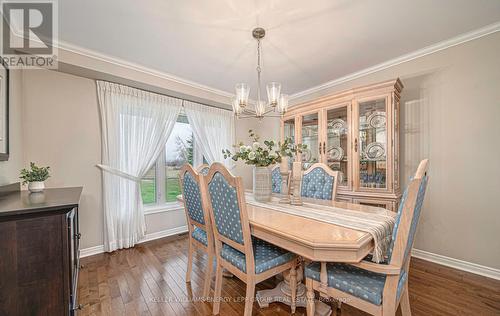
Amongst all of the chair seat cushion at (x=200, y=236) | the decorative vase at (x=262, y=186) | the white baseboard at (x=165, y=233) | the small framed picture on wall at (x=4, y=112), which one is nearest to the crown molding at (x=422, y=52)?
the decorative vase at (x=262, y=186)

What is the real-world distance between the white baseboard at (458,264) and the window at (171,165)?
133 inches

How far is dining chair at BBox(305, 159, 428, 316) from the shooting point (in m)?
1.01

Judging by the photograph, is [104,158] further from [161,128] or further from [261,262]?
[261,262]

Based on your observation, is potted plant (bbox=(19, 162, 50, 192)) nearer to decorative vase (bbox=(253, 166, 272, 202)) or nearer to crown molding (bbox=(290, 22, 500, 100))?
decorative vase (bbox=(253, 166, 272, 202))

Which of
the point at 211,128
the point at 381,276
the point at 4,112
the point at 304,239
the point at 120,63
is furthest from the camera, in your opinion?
the point at 211,128

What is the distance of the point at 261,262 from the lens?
4.50 ft

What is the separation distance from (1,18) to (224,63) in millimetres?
1919

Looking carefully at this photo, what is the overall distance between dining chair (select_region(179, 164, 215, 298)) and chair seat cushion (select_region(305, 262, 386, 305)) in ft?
2.70

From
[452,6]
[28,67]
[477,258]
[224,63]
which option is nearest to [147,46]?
[224,63]

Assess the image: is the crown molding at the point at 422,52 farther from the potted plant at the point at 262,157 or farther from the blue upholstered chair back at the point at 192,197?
the blue upholstered chair back at the point at 192,197

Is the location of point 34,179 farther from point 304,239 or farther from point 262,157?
point 304,239

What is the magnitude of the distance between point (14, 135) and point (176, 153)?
1.80 meters

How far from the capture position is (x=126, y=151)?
2699 mm

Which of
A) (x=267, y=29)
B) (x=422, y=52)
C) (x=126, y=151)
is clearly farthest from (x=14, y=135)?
(x=422, y=52)
